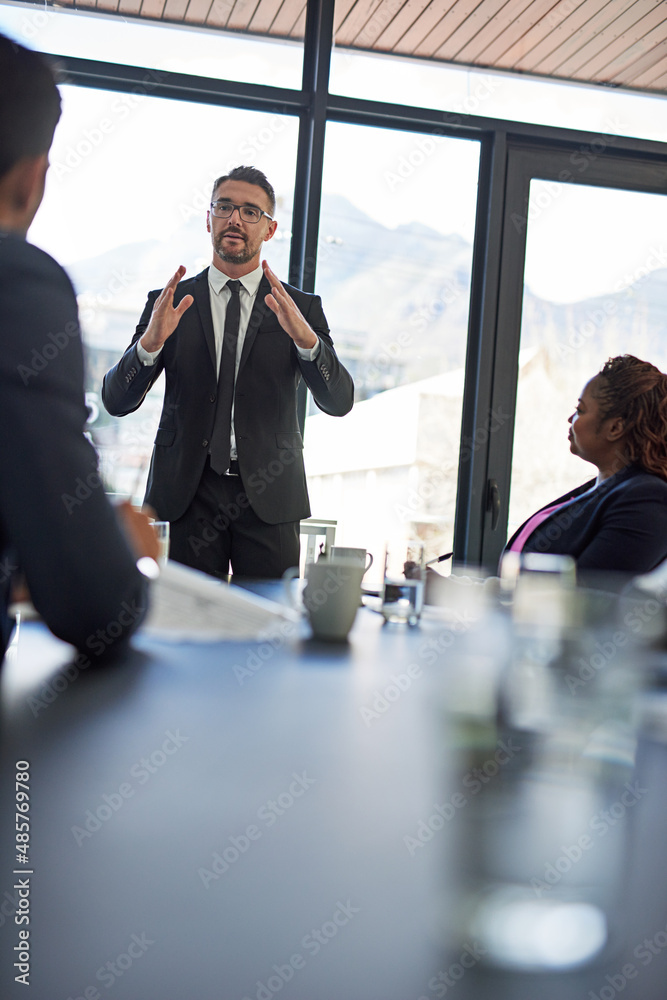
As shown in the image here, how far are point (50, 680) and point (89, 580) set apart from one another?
0.09 meters

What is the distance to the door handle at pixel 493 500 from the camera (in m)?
3.90

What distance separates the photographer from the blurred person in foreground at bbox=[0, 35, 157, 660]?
768 mm

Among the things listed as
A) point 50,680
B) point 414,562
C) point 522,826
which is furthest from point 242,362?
point 522,826

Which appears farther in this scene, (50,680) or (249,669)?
(249,669)

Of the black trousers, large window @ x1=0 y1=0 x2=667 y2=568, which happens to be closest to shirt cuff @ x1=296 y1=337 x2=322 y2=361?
the black trousers

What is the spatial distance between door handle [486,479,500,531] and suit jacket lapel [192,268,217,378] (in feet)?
5.16

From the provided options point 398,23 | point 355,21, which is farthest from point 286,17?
point 398,23

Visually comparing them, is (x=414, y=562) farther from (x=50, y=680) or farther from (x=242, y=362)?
(x=242, y=362)

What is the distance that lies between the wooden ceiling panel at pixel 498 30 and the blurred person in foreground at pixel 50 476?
3244 mm

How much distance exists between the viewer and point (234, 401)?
109 inches

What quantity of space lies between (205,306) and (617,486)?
1.46 m

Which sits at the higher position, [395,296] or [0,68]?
[395,296]

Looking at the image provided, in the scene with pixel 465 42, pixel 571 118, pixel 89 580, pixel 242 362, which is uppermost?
pixel 465 42

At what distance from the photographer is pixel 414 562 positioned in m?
1.48
